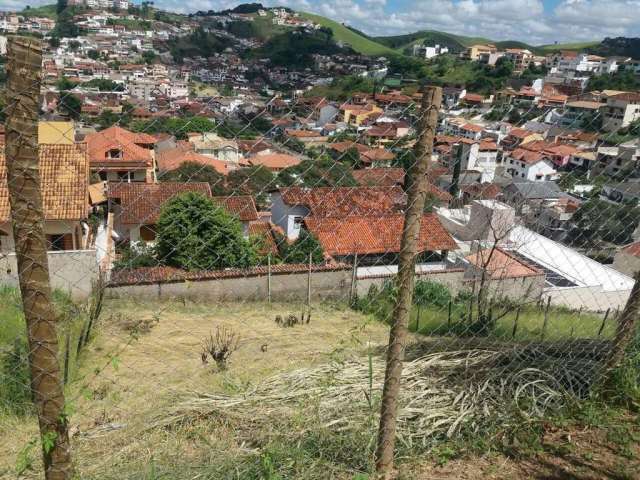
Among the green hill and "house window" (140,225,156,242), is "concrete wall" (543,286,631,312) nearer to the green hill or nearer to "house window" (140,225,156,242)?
"house window" (140,225,156,242)

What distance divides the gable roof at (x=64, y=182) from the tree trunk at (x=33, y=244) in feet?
23.9

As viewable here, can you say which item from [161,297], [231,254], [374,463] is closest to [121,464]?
[374,463]

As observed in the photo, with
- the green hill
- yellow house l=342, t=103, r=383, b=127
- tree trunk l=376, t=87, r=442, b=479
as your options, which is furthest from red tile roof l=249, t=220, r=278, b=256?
the green hill

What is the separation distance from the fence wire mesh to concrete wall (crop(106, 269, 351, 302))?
0.04 meters

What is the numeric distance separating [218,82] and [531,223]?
63.1 meters

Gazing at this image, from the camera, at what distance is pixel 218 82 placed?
226 feet

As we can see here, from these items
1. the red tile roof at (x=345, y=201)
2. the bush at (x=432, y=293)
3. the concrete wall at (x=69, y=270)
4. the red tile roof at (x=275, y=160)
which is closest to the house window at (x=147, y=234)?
the red tile roof at (x=275, y=160)

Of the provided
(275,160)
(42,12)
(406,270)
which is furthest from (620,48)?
(42,12)

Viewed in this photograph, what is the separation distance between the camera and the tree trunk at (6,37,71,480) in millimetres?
1444

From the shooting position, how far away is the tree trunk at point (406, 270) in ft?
6.38

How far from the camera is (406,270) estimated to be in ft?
6.77

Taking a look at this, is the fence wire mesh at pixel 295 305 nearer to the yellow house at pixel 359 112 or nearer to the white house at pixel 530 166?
the yellow house at pixel 359 112

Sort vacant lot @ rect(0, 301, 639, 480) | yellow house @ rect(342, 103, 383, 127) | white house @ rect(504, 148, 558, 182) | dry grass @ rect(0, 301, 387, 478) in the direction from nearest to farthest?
1. vacant lot @ rect(0, 301, 639, 480)
2. dry grass @ rect(0, 301, 387, 478)
3. yellow house @ rect(342, 103, 383, 127)
4. white house @ rect(504, 148, 558, 182)

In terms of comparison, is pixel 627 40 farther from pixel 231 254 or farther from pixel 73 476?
Result: pixel 73 476
